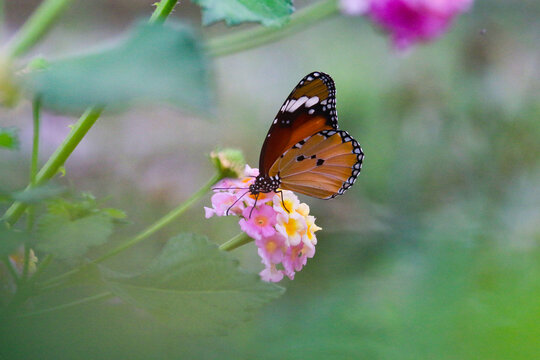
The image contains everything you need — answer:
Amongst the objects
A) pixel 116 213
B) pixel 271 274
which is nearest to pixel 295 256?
pixel 271 274

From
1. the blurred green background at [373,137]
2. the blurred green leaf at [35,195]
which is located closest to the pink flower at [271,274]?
the blurred green leaf at [35,195]

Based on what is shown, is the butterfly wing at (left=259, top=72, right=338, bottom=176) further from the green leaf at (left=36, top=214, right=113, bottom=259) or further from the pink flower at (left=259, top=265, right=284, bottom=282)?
the green leaf at (left=36, top=214, right=113, bottom=259)

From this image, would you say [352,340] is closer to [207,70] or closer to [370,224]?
[207,70]

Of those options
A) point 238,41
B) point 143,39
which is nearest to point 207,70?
point 143,39

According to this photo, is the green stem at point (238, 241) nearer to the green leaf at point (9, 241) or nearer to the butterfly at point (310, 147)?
the butterfly at point (310, 147)

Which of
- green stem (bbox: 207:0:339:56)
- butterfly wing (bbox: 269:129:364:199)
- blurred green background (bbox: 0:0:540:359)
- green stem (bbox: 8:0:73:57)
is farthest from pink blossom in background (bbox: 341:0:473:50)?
blurred green background (bbox: 0:0:540:359)
